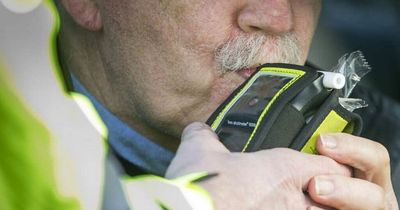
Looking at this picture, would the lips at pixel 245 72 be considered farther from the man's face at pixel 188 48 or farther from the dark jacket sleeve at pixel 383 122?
the dark jacket sleeve at pixel 383 122

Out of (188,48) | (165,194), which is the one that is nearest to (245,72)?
(188,48)

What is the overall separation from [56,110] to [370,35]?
153 cm

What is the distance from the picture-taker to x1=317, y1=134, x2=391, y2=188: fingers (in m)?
1.00

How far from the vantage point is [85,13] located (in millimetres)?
1407

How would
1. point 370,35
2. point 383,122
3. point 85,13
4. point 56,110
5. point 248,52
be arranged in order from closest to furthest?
point 56,110, point 248,52, point 85,13, point 383,122, point 370,35

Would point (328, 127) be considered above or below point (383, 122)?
above

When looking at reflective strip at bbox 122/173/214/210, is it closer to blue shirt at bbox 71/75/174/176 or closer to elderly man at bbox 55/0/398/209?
elderly man at bbox 55/0/398/209

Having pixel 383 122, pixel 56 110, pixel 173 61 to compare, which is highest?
pixel 56 110

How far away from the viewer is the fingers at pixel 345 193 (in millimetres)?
951

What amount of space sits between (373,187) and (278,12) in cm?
41

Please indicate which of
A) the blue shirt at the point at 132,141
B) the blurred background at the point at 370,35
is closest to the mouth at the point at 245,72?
the blue shirt at the point at 132,141

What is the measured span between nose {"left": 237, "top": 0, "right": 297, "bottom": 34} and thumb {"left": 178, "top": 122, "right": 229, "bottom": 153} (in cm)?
35

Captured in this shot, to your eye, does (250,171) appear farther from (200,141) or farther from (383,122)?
(383,122)

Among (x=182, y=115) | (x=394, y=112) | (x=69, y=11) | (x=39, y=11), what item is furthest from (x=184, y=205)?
(x=394, y=112)
